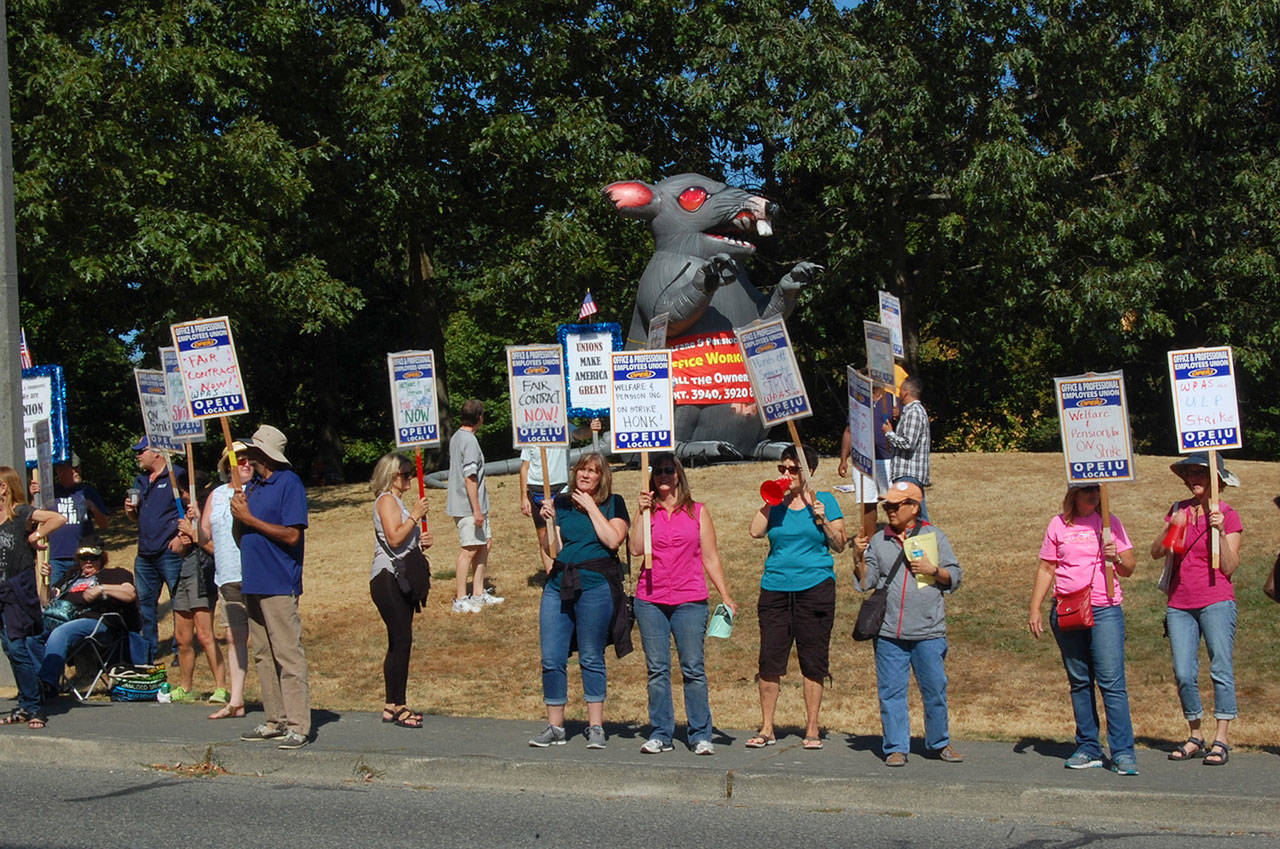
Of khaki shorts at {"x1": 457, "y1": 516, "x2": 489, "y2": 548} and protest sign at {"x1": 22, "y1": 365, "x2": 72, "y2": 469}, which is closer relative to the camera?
khaki shorts at {"x1": 457, "y1": 516, "x2": 489, "y2": 548}

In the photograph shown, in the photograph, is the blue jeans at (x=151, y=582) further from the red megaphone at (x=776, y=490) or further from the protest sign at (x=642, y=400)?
the red megaphone at (x=776, y=490)

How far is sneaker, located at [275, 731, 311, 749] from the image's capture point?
8773mm

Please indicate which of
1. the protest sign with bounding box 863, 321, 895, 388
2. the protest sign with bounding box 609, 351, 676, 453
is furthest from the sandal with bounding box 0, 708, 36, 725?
the protest sign with bounding box 863, 321, 895, 388

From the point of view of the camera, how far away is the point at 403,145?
81.9 ft

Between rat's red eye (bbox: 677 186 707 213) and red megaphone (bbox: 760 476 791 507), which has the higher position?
rat's red eye (bbox: 677 186 707 213)

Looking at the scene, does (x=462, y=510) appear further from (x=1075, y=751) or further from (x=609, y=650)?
(x=1075, y=751)

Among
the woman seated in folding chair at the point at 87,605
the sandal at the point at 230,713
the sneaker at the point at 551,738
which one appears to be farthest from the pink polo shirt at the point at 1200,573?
the woman seated in folding chair at the point at 87,605

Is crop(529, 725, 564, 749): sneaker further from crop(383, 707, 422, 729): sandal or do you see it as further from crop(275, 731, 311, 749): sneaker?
crop(275, 731, 311, 749): sneaker

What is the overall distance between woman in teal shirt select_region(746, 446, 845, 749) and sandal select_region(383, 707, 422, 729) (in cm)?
222

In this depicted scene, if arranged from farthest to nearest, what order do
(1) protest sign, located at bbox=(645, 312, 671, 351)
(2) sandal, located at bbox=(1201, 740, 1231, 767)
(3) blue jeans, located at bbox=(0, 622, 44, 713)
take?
1. (1) protest sign, located at bbox=(645, 312, 671, 351)
2. (3) blue jeans, located at bbox=(0, 622, 44, 713)
3. (2) sandal, located at bbox=(1201, 740, 1231, 767)

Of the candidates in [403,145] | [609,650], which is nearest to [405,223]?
[403,145]

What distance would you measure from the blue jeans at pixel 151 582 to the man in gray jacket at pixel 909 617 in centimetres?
555

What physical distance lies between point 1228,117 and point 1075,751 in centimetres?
1923

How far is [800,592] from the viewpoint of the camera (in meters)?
8.52
